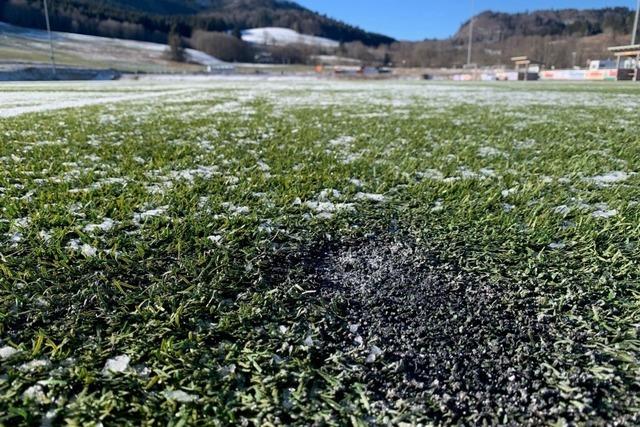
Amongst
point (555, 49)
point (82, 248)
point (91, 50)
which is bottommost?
point (82, 248)

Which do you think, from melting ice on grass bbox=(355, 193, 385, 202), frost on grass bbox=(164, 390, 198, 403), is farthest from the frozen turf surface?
melting ice on grass bbox=(355, 193, 385, 202)

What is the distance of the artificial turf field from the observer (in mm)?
1732

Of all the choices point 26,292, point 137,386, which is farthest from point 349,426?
point 26,292

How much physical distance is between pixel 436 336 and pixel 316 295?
0.74 m

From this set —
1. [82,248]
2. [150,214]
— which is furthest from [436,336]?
[150,214]

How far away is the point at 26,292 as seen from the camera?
2.36m

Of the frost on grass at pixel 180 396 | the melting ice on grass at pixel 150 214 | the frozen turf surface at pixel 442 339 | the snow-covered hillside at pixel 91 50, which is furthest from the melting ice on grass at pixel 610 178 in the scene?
the snow-covered hillside at pixel 91 50

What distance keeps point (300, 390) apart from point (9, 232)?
263 centimetres

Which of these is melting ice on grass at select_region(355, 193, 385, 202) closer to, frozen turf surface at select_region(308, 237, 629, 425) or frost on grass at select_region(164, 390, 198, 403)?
frozen turf surface at select_region(308, 237, 629, 425)

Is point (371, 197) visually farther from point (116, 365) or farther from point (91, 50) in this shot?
point (91, 50)

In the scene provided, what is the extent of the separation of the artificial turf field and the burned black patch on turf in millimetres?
10

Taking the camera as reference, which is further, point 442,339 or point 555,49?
point 555,49

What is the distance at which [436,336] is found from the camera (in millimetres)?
2133

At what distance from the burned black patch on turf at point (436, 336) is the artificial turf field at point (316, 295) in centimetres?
1
